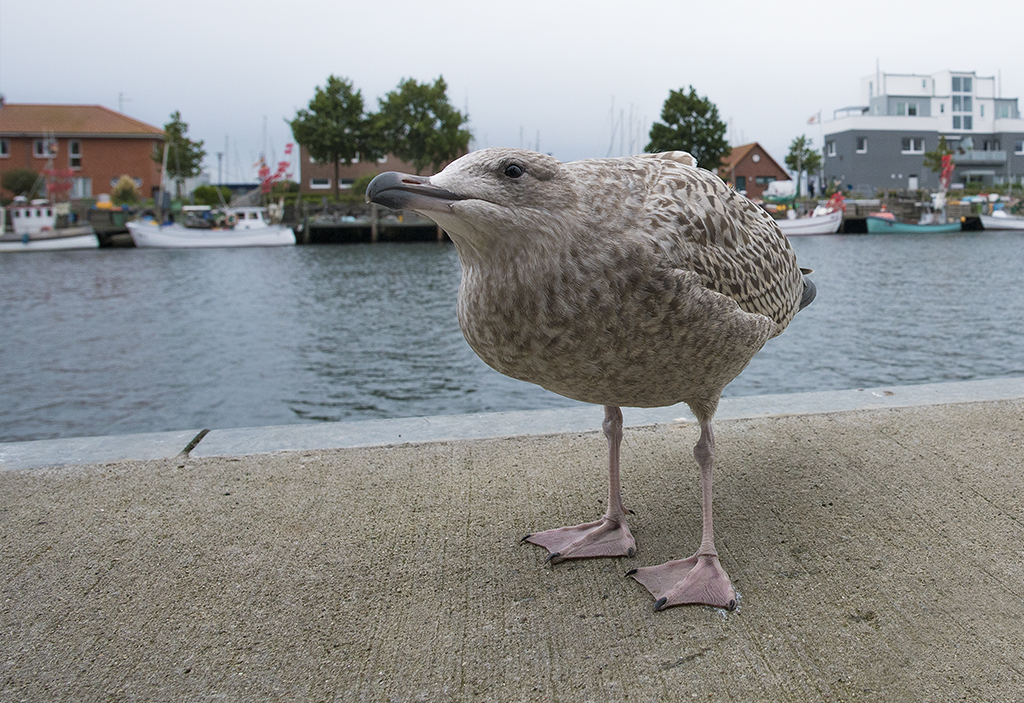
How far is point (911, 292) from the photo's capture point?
81.1 feet

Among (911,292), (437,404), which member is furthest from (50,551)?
(911,292)

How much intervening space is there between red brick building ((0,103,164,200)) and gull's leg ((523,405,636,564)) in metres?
74.3

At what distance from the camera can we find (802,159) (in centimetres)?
8675

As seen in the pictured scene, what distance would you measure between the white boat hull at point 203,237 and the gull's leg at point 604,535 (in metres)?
53.5

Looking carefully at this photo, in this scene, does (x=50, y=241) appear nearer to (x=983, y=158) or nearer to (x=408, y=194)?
(x=408, y=194)

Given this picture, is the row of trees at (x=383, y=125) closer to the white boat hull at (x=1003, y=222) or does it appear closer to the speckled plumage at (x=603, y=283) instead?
the white boat hull at (x=1003, y=222)

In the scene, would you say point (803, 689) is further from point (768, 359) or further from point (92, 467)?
point (768, 359)

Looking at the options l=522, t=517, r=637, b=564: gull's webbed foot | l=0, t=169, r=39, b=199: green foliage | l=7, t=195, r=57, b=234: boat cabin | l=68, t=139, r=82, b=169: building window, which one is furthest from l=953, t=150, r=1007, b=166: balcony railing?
l=522, t=517, r=637, b=564: gull's webbed foot

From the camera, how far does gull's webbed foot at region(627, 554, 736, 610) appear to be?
Answer: 273cm

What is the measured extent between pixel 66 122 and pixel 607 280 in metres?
78.2

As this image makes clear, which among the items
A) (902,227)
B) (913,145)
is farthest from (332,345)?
(913,145)

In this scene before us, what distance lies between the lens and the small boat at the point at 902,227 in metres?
55.5

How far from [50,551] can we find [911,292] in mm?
26252

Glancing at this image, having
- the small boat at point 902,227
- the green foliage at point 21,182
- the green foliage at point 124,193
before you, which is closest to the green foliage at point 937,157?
the small boat at point 902,227
